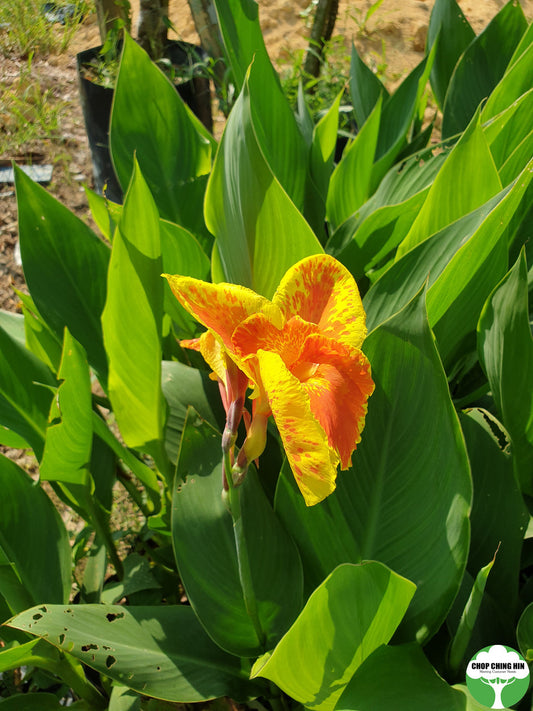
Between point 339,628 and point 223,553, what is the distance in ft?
0.65

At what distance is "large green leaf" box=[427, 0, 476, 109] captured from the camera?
1302 mm

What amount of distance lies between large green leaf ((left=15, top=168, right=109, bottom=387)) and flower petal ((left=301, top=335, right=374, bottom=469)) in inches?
20.6

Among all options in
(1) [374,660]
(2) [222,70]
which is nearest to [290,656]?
(1) [374,660]

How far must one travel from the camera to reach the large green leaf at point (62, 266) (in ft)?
2.76

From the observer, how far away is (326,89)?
223 centimetres

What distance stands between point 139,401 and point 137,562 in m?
0.28

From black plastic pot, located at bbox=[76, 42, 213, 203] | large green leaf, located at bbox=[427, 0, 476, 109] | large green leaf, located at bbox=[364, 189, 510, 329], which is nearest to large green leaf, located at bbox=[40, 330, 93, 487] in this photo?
large green leaf, located at bbox=[364, 189, 510, 329]

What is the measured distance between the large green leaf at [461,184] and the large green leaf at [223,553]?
0.35 meters

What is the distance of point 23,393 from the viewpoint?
830 mm

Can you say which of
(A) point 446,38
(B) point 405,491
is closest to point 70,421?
(B) point 405,491

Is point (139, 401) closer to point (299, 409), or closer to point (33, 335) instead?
point (33, 335)

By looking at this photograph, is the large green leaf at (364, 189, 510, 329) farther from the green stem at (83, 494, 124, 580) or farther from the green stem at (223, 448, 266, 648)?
the green stem at (83, 494, 124, 580)

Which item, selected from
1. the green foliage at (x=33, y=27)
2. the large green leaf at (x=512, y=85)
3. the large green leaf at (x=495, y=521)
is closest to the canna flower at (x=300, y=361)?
the large green leaf at (x=495, y=521)

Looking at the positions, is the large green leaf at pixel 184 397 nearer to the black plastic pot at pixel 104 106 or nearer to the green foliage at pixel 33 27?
the black plastic pot at pixel 104 106
